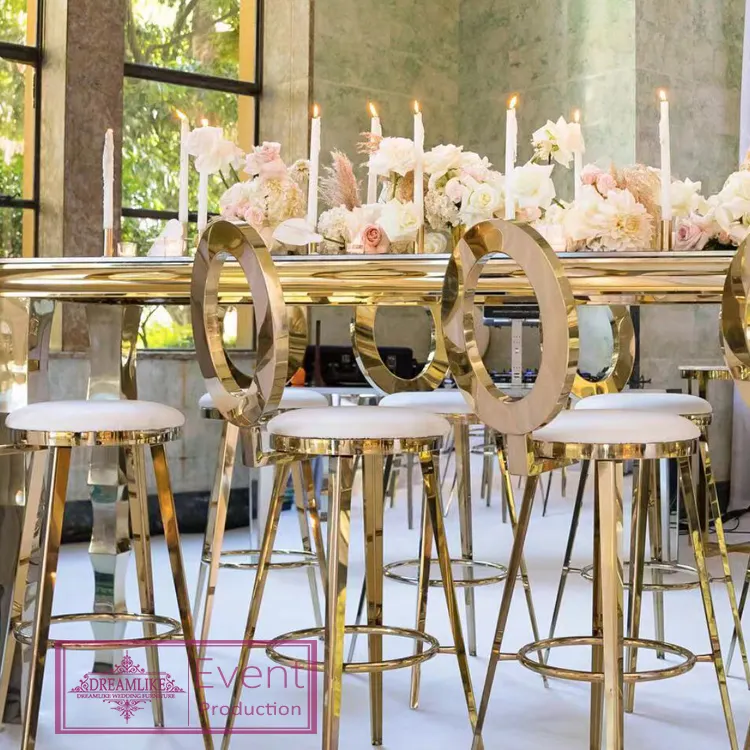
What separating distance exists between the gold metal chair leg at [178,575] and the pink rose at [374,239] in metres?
0.63

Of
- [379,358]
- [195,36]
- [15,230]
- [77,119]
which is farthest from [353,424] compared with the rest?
[195,36]

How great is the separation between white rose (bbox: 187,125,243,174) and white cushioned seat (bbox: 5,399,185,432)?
2.33ft

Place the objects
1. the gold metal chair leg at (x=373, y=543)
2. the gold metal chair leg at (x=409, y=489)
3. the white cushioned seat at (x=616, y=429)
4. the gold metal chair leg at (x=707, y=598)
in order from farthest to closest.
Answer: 1. the gold metal chair leg at (x=409, y=489)
2. the gold metal chair leg at (x=373, y=543)
3. the gold metal chair leg at (x=707, y=598)
4. the white cushioned seat at (x=616, y=429)

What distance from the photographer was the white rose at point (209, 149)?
2.68 metres

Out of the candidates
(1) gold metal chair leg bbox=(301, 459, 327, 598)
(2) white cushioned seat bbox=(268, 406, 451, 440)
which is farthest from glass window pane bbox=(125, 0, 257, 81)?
(2) white cushioned seat bbox=(268, 406, 451, 440)

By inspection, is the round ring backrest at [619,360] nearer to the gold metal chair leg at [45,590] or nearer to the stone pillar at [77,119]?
the gold metal chair leg at [45,590]

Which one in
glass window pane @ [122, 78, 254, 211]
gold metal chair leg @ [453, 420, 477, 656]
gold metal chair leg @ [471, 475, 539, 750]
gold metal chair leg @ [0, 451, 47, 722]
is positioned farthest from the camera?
glass window pane @ [122, 78, 254, 211]

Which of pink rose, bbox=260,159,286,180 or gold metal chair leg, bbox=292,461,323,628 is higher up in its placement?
pink rose, bbox=260,159,286,180

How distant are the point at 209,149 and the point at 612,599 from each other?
4.69 ft

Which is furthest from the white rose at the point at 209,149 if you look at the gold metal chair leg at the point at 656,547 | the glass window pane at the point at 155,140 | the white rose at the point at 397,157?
the glass window pane at the point at 155,140

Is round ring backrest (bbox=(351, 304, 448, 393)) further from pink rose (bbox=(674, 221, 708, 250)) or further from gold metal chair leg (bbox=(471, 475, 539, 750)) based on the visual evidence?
gold metal chair leg (bbox=(471, 475, 539, 750))

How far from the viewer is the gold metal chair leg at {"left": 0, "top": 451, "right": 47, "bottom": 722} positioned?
2.46 m

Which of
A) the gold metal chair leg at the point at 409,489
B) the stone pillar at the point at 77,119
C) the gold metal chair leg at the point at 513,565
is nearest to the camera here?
the gold metal chair leg at the point at 513,565

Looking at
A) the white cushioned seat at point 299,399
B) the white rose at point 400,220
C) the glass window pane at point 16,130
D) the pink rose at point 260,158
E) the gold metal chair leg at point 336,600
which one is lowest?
the gold metal chair leg at point 336,600
